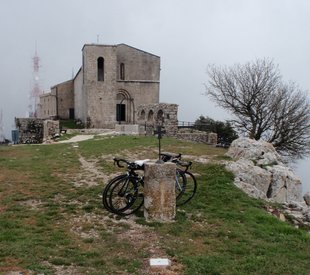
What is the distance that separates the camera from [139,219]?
7.54 metres

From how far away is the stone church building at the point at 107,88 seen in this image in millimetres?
40406

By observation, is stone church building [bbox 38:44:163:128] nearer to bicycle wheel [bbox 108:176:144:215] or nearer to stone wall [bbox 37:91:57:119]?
stone wall [bbox 37:91:57:119]

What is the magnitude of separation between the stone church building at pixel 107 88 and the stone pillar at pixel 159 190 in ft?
102

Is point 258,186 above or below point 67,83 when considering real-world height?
below

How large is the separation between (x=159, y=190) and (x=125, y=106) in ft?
121

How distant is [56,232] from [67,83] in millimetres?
44438

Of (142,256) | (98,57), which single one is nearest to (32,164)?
(142,256)

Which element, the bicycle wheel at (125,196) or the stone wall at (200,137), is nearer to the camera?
the bicycle wheel at (125,196)

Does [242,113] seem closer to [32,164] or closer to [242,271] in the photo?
[32,164]


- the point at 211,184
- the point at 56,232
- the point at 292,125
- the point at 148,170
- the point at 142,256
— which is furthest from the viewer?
the point at 292,125

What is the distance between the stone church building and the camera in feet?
133

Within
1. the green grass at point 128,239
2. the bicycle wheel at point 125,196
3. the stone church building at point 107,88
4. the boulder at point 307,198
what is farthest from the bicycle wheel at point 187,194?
the stone church building at point 107,88

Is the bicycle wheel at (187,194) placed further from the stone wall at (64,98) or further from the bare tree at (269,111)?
the stone wall at (64,98)

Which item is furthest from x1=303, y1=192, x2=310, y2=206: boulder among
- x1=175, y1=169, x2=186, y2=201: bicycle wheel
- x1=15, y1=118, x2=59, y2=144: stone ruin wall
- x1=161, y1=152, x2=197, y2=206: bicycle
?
x1=15, y1=118, x2=59, y2=144: stone ruin wall
